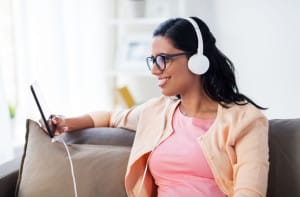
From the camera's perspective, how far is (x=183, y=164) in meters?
1.29

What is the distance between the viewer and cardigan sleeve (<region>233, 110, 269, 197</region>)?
114cm

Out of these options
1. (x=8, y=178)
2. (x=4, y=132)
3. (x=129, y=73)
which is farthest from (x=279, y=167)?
(x=129, y=73)

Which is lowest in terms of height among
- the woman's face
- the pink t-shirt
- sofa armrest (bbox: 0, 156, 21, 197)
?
sofa armrest (bbox: 0, 156, 21, 197)

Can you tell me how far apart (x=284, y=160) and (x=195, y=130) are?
0.29m

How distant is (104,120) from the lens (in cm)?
158

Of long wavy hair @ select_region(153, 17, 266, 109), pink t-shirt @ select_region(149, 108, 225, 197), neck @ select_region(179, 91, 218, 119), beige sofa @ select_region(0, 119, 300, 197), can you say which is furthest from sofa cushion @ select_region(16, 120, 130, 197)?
long wavy hair @ select_region(153, 17, 266, 109)

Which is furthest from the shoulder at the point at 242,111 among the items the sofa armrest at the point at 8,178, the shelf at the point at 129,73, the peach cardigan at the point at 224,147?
the shelf at the point at 129,73

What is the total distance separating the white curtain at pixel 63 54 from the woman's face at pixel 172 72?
0.99m

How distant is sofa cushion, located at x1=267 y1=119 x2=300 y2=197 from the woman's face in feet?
1.05

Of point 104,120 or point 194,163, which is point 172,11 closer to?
point 104,120

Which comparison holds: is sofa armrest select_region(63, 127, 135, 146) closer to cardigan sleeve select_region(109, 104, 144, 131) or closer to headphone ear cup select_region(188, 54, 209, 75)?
cardigan sleeve select_region(109, 104, 144, 131)

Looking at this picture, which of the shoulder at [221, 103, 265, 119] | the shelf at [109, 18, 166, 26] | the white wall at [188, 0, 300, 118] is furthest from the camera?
the shelf at [109, 18, 166, 26]

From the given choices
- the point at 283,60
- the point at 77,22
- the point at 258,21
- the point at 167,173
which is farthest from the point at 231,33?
the point at 167,173

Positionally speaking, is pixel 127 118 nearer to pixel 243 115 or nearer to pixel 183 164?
pixel 183 164
